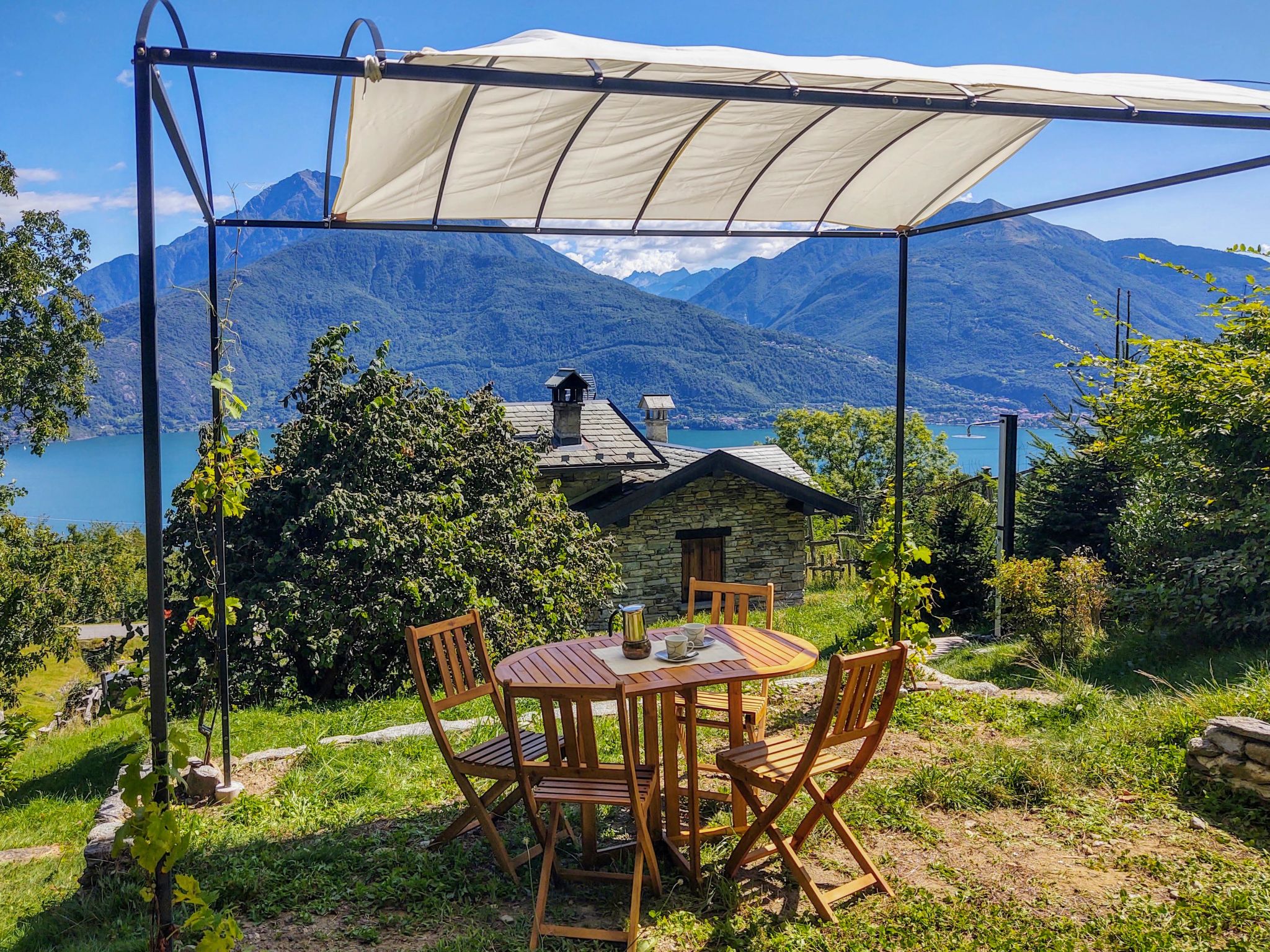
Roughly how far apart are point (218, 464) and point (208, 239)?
45.4 inches

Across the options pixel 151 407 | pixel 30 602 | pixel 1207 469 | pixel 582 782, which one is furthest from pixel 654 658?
pixel 30 602

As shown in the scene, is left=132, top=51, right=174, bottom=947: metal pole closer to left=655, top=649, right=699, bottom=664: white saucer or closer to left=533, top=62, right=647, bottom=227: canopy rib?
left=533, top=62, right=647, bottom=227: canopy rib

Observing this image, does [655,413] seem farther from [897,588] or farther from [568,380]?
[897,588]

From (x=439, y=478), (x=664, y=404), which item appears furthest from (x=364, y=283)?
(x=439, y=478)

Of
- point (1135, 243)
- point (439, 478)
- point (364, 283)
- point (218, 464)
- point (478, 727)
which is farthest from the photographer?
point (1135, 243)

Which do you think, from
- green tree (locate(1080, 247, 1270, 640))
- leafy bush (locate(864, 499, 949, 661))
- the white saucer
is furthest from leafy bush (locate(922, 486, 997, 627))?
the white saucer

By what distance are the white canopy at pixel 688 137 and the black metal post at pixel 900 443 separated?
1.79ft

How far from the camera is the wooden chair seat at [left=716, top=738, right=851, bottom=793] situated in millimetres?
3045

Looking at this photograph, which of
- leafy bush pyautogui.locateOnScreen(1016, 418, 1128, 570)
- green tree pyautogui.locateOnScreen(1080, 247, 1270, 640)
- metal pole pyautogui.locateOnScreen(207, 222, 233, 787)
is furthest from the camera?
leafy bush pyautogui.locateOnScreen(1016, 418, 1128, 570)

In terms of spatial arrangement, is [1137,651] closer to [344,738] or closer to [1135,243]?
[344,738]

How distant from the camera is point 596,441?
15.2m

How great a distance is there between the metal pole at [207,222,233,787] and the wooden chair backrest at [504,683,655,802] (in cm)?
170

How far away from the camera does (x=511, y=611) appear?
8.30 m

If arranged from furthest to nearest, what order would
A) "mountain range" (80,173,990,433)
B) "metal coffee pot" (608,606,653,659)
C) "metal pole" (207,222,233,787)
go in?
"mountain range" (80,173,990,433)
"metal pole" (207,222,233,787)
"metal coffee pot" (608,606,653,659)
